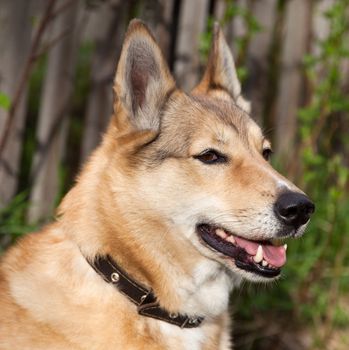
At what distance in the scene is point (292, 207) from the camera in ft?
11.0

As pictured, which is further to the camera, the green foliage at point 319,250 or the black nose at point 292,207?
the green foliage at point 319,250

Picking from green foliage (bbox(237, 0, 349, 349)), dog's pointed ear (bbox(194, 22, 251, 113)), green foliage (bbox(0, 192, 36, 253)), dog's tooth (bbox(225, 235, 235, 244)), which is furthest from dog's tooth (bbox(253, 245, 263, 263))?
green foliage (bbox(0, 192, 36, 253))

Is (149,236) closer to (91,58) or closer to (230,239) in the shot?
(230,239)

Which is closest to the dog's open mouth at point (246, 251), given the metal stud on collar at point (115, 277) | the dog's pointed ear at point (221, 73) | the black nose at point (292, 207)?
the black nose at point (292, 207)

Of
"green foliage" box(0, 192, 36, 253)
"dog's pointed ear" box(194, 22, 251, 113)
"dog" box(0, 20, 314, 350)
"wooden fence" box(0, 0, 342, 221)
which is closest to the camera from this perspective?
"dog" box(0, 20, 314, 350)

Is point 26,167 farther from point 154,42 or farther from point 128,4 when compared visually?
point 154,42

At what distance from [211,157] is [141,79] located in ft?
1.80

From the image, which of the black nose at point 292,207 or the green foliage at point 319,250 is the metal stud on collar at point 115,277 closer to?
the black nose at point 292,207

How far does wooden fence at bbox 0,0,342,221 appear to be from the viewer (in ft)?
16.8

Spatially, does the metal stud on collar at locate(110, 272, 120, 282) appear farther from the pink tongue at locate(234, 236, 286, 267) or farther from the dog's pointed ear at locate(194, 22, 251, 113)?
the dog's pointed ear at locate(194, 22, 251, 113)

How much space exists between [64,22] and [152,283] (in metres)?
2.55

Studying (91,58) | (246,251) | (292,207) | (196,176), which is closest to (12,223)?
(91,58)

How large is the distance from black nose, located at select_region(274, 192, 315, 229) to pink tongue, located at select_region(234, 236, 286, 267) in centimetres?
21

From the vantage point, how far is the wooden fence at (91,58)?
5.13 metres
